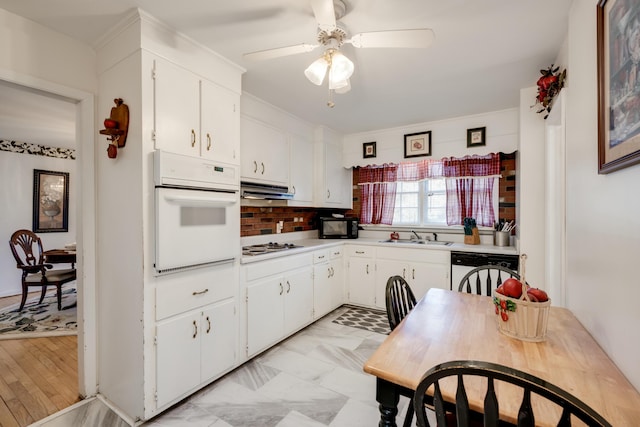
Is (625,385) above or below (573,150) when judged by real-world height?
below

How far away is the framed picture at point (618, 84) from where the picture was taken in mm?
889

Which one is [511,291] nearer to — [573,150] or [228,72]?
[573,150]

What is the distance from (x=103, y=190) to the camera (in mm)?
1941

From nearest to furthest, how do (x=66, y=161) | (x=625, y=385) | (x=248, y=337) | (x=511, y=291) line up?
1. (x=625, y=385)
2. (x=511, y=291)
3. (x=248, y=337)
4. (x=66, y=161)

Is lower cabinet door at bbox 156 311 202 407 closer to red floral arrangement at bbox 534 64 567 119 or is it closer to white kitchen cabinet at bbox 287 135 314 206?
white kitchen cabinet at bbox 287 135 314 206

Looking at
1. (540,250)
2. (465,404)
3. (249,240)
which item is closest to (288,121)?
(249,240)

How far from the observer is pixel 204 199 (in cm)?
196

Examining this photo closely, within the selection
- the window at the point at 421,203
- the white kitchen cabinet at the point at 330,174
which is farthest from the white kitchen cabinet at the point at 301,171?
the window at the point at 421,203

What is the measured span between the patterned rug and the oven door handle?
77.0 inches

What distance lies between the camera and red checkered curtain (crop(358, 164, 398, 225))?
4156mm

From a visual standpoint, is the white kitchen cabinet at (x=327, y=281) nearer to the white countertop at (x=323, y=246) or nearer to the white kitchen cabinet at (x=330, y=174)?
the white countertop at (x=323, y=246)

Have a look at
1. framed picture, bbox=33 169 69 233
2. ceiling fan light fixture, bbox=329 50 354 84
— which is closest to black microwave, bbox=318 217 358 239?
ceiling fan light fixture, bbox=329 50 354 84

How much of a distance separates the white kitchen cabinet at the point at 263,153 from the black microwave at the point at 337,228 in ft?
3.35

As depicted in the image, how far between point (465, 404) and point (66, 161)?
6.49m
